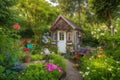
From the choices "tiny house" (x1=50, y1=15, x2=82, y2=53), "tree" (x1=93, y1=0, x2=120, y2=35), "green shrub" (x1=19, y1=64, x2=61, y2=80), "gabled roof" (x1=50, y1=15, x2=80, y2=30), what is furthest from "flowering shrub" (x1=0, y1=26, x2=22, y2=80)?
"gabled roof" (x1=50, y1=15, x2=80, y2=30)

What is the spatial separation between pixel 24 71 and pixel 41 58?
4084 mm

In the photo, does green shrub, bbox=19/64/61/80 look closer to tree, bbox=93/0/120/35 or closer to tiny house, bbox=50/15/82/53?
tree, bbox=93/0/120/35

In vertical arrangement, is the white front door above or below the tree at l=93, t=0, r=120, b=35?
below

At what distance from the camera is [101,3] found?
1274 centimetres

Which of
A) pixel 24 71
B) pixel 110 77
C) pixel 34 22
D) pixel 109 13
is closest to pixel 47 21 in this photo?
pixel 34 22

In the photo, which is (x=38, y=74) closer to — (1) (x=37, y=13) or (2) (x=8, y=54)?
(2) (x=8, y=54)

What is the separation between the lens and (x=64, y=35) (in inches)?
680

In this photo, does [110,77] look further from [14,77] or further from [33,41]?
[33,41]

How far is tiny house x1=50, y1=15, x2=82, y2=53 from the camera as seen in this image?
16.8 metres

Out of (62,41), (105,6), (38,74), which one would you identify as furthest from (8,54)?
(62,41)

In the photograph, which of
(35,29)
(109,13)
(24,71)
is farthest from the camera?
(35,29)

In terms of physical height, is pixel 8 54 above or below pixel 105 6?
below

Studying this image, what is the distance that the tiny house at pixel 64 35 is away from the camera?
55.1 feet

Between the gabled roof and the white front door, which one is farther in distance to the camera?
the white front door
